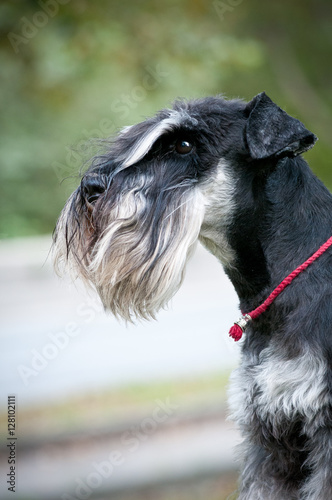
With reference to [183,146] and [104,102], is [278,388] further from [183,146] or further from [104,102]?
[104,102]

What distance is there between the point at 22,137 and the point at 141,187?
6081mm

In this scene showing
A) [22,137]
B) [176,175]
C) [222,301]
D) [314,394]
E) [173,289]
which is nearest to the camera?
[314,394]

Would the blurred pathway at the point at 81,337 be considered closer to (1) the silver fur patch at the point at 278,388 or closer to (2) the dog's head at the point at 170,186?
(2) the dog's head at the point at 170,186

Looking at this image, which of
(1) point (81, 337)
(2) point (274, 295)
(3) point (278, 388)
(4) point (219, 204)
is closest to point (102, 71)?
(1) point (81, 337)

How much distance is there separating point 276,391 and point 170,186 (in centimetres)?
95

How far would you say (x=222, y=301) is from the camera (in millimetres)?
6711

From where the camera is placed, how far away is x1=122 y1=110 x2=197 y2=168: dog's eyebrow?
273cm

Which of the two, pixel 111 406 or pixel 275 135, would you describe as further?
pixel 111 406

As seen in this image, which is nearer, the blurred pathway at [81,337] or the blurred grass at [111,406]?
the blurred grass at [111,406]

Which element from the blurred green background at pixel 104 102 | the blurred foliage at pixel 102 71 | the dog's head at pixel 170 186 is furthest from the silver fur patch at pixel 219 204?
the blurred foliage at pixel 102 71

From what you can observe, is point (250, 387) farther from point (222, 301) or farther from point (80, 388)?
point (222, 301)

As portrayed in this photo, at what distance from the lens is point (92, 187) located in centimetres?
281

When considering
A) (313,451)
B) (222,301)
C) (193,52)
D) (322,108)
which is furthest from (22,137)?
(313,451)

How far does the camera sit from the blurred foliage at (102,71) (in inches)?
294
